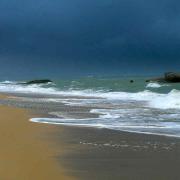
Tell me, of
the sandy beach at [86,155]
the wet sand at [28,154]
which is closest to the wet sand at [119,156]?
the sandy beach at [86,155]

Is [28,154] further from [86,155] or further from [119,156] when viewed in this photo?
[119,156]

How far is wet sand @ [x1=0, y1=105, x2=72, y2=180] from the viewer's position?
5.48 meters

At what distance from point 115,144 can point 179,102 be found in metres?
10.0

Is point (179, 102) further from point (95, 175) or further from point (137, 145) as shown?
point (95, 175)

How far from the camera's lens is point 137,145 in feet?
24.7

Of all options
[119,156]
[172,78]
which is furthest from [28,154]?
[172,78]

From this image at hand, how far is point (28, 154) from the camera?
680 cm

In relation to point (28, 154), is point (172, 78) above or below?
above

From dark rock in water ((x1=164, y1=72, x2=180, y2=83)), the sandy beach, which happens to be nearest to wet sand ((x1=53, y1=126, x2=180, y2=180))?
the sandy beach

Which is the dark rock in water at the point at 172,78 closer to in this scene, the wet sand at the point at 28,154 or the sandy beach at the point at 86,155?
the wet sand at the point at 28,154

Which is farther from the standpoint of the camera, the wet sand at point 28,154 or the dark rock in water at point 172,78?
the dark rock in water at point 172,78

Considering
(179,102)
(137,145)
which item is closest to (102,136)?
(137,145)

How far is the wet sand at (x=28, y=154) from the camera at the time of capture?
5.48 metres

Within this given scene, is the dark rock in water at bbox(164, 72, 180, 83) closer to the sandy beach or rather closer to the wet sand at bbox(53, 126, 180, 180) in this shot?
the sandy beach
